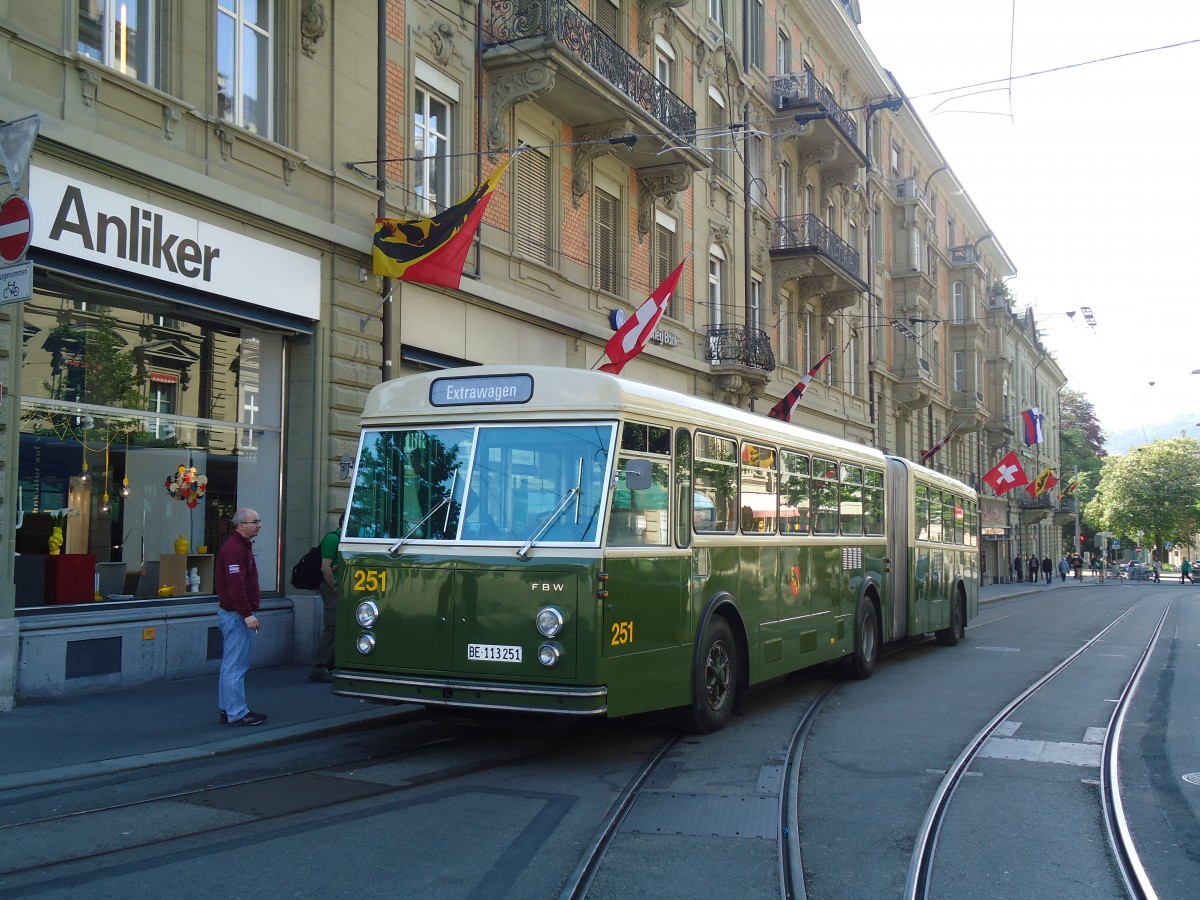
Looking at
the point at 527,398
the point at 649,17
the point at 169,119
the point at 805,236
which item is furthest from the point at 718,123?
the point at 527,398

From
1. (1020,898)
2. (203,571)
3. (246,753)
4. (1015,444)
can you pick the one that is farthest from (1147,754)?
(1015,444)

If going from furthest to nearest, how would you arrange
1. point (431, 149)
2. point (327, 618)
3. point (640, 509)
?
point (431, 149)
point (327, 618)
point (640, 509)

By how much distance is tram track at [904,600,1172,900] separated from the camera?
18.3 feet

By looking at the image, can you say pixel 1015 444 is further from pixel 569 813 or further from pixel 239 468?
pixel 569 813

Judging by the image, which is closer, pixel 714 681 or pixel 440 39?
pixel 714 681

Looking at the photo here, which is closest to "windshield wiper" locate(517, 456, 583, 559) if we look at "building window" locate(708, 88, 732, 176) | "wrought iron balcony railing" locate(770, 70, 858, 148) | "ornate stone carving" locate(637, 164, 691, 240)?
"ornate stone carving" locate(637, 164, 691, 240)

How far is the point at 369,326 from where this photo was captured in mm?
14469

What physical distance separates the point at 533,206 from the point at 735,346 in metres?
7.56

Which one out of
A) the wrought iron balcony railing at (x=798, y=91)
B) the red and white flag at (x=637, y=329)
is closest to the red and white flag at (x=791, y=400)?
the wrought iron balcony railing at (x=798, y=91)

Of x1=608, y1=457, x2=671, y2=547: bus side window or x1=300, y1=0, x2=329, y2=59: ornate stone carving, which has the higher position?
x1=300, y1=0, x2=329, y2=59: ornate stone carving

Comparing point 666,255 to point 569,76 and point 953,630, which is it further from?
point 953,630

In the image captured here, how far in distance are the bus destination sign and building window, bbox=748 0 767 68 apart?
21.8 meters

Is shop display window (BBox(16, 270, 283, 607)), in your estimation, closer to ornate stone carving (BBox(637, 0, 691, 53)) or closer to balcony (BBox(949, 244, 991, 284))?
ornate stone carving (BBox(637, 0, 691, 53))

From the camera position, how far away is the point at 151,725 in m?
9.07
